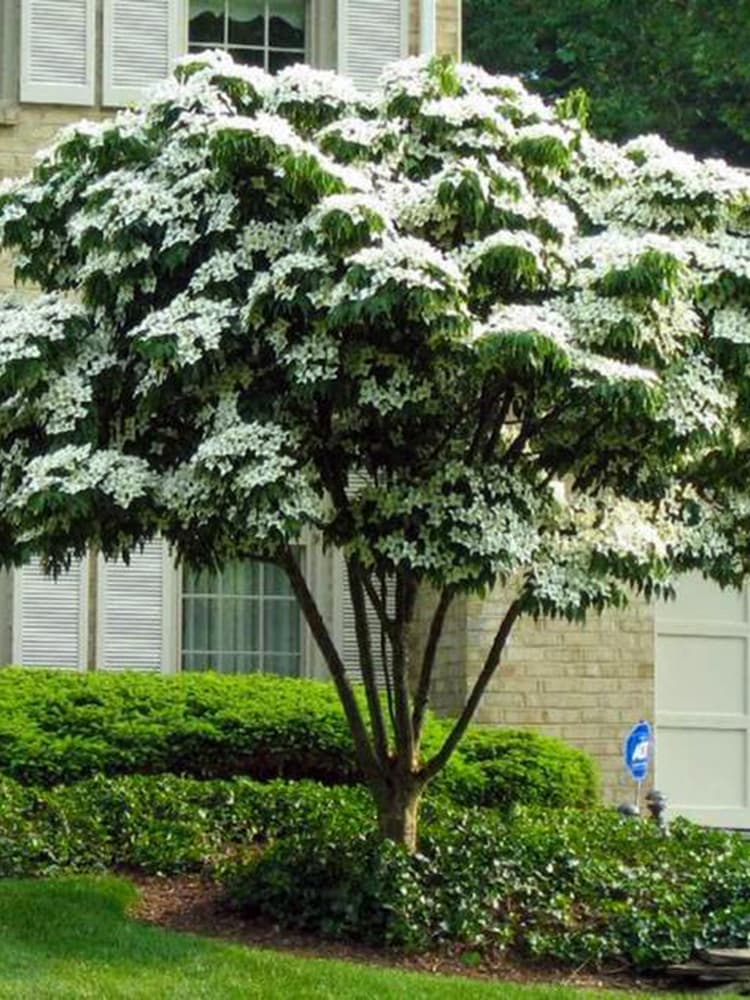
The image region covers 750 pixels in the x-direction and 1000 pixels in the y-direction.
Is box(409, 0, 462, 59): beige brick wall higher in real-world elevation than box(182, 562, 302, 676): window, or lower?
higher

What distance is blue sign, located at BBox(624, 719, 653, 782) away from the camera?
1392cm

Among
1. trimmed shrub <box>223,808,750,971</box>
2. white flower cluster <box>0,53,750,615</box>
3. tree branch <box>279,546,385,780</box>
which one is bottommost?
trimmed shrub <box>223,808,750,971</box>

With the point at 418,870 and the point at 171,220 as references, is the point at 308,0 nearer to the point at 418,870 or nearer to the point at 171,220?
the point at 171,220

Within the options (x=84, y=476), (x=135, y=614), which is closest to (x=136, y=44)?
(x=135, y=614)

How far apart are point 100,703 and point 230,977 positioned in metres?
4.60

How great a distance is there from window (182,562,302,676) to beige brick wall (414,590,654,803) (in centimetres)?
106

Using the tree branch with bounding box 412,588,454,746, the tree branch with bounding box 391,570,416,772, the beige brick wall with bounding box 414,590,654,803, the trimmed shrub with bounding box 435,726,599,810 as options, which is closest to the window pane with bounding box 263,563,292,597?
the beige brick wall with bounding box 414,590,654,803

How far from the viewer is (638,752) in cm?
1398

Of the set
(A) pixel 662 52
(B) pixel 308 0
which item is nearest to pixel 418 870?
(B) pixel 308 0

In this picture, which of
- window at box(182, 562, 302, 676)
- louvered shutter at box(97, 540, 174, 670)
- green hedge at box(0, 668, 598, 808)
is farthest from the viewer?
window at box(182, 562, 302, 676)

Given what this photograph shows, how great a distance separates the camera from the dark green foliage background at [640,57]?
23609 mm

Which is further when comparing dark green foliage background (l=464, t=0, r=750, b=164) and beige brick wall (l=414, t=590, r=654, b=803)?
dark green foliage background (l=464, t=0, r=750, b=164)

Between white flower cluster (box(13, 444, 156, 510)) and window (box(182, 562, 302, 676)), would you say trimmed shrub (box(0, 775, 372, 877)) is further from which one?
white flower cluster (box(13, 444, 156, 510))

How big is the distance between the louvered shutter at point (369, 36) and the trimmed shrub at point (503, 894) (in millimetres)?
6054
